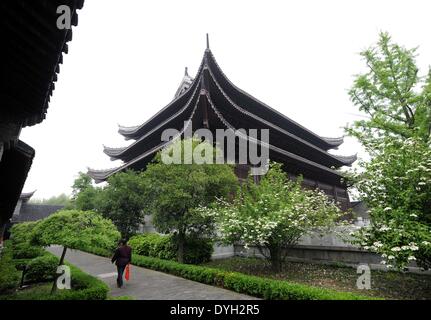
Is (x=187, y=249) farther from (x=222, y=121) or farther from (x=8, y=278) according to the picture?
(x=222, y=121)

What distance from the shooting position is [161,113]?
2183 cm

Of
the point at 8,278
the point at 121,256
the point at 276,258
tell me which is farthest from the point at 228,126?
the point at 8,278

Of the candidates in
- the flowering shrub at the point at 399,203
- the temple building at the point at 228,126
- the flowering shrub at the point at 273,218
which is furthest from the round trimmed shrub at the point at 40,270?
the flowering shrub at the point at 399,203

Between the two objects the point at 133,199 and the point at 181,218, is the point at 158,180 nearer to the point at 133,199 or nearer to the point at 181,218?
the point at 181,218

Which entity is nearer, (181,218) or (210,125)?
(181,218)

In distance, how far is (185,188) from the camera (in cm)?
991

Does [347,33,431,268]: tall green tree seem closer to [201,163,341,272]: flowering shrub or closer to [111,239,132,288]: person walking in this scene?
[201,163,341,272]: flowering shrub

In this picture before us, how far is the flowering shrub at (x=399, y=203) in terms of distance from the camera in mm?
5656

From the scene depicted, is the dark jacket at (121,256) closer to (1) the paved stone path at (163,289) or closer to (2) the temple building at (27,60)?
(1) the paved stone path at (163,289)

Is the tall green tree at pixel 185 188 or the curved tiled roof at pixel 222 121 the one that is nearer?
the tall green tree at pixel 185 188

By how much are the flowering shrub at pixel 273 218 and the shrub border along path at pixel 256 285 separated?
1.18m
